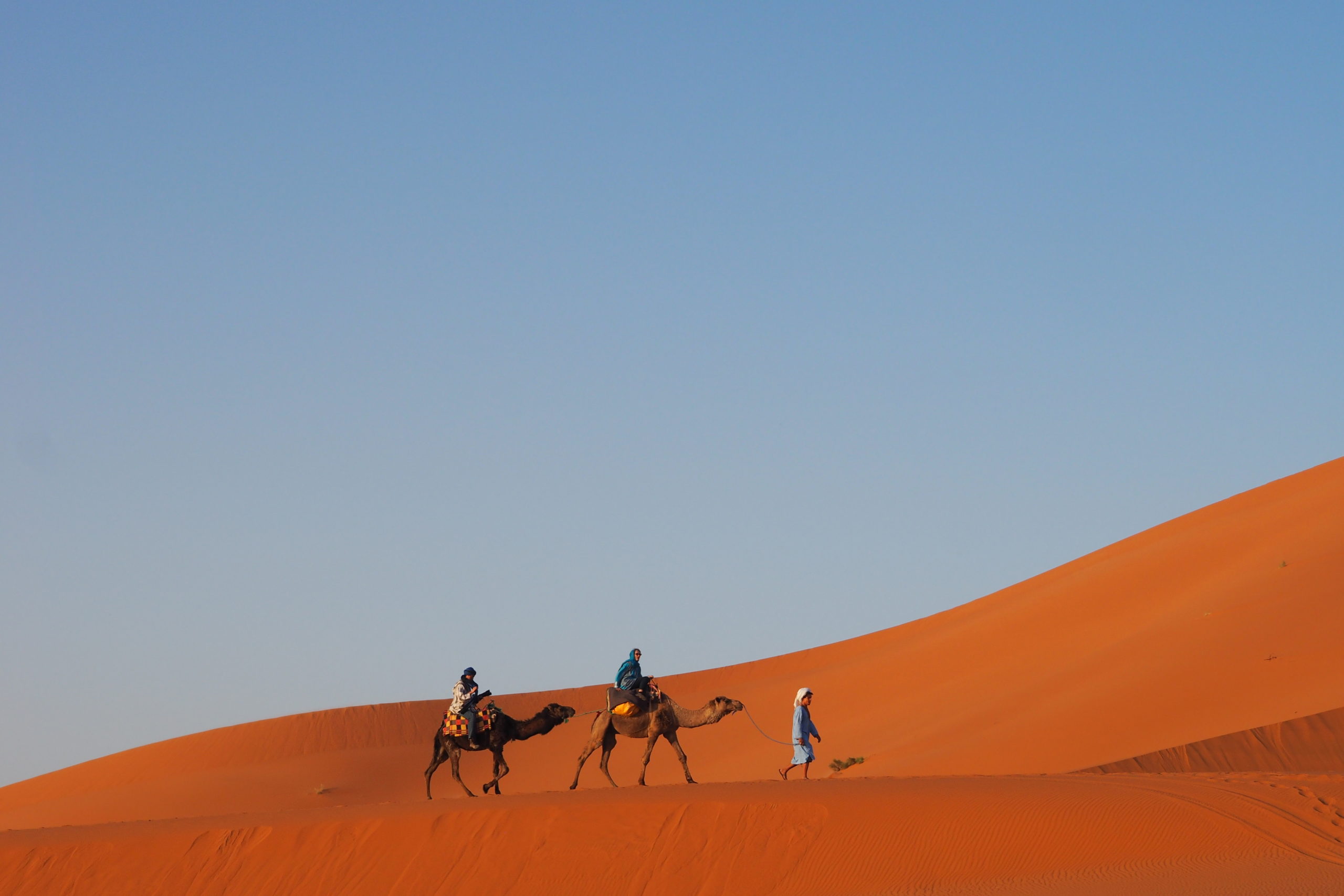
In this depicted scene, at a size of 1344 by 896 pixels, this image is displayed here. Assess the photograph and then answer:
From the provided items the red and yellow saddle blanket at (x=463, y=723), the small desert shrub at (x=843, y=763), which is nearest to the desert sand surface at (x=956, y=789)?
the small desert shrub at (x=843, y=763)

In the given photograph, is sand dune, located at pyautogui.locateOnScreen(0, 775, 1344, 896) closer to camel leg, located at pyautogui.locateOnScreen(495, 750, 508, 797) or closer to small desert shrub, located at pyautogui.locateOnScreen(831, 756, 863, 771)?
camel leg, located at pyautogui.locateOnScreen(495, 750, 508, 797)

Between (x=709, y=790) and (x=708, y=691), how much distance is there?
3352 cm

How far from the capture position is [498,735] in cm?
1964

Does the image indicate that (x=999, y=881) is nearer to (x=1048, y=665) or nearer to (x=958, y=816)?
(x=958, y=816)

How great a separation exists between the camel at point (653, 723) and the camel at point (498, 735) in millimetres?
516

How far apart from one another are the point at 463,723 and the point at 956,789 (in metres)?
6.75

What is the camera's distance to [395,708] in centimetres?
5091

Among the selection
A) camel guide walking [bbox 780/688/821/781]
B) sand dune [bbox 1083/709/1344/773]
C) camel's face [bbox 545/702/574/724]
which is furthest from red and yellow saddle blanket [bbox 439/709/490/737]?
sand dune [bbox 1083/709/1344/773]

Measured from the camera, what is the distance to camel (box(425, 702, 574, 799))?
64.2 ft

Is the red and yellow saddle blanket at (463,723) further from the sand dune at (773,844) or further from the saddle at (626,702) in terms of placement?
the saddle at (626,702)

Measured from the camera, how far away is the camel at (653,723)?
19.5 meters

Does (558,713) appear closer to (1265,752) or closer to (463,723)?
(463,723)

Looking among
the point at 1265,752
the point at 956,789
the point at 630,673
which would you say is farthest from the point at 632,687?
the point at 1265,752

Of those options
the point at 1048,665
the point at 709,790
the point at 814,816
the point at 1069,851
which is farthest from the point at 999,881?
the point at 1048,665
